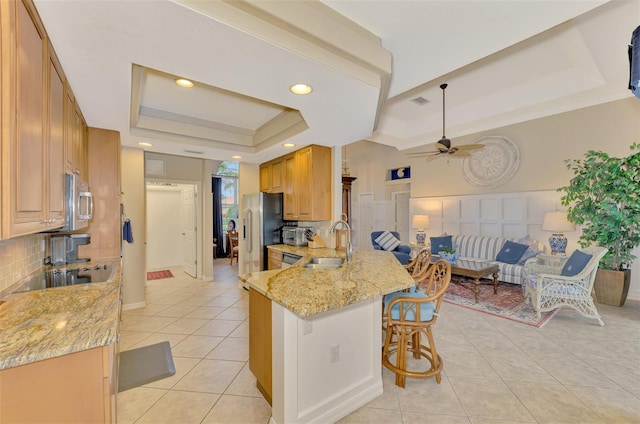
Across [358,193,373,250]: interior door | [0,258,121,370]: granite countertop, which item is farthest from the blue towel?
[358,193,373,250]: interior door

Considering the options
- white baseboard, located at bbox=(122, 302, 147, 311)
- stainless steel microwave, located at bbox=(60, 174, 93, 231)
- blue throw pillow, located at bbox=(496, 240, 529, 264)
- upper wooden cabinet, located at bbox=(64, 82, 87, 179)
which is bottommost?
white baseboard, located at bbox=(122, 302, 147, 311)

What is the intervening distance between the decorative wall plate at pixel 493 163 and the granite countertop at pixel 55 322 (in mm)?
6328

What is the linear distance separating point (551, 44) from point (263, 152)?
13.2ft

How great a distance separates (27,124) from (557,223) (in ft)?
20.1

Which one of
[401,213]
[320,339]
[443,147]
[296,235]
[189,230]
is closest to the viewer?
[320,339]

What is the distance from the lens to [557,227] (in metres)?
4.39

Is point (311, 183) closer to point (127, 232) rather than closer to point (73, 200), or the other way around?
point (73, 200)

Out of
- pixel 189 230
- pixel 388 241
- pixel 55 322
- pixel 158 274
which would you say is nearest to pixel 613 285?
pixel 388 241

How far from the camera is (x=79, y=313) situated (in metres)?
1.42

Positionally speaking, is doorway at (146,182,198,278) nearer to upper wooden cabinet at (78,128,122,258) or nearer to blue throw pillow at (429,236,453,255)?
upper wooden cabinet at (78,128,122,258)

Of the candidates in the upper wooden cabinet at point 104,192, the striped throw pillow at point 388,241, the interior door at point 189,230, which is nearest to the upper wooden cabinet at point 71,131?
the upper wooden cabinet at point 104,192

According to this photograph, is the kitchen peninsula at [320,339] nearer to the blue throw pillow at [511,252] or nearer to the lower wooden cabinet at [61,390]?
the lower wooden cabinet at [61,390]

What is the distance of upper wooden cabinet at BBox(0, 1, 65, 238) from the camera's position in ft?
3.20

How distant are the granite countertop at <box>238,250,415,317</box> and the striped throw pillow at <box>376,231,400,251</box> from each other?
3820 millimetres
